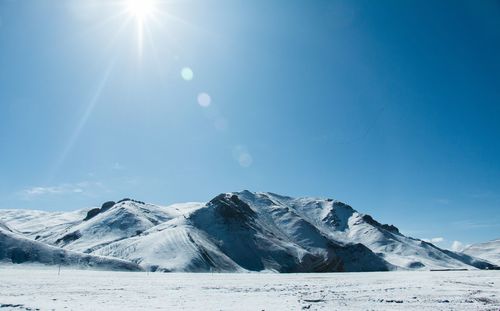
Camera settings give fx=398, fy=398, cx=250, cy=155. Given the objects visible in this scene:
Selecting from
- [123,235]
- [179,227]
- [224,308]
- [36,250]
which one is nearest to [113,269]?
[36,250]

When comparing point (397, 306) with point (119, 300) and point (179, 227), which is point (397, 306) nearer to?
point (119, 300)

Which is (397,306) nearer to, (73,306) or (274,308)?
(274,308)

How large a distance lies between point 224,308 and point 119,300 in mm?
10305

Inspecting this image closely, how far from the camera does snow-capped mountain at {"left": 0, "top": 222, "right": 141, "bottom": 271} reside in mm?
122625

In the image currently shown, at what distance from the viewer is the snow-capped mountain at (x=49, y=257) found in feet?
402

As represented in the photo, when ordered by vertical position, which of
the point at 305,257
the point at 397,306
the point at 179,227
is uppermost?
the point at 179,227

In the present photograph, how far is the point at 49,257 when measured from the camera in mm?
125375

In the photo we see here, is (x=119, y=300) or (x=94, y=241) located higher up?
(x=94, y=241)

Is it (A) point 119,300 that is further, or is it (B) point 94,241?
(B) point 94,241

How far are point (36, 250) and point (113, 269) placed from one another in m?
29.7

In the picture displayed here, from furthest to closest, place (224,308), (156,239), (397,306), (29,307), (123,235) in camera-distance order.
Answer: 1. (123,235)
2. (156,239)
3. (397,306)
4. (224,308)
5. (29,307)

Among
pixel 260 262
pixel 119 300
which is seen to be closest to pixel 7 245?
pixel 260 262

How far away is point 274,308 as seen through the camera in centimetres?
2947

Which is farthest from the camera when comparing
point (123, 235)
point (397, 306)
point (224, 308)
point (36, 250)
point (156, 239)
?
point (123, 235)
